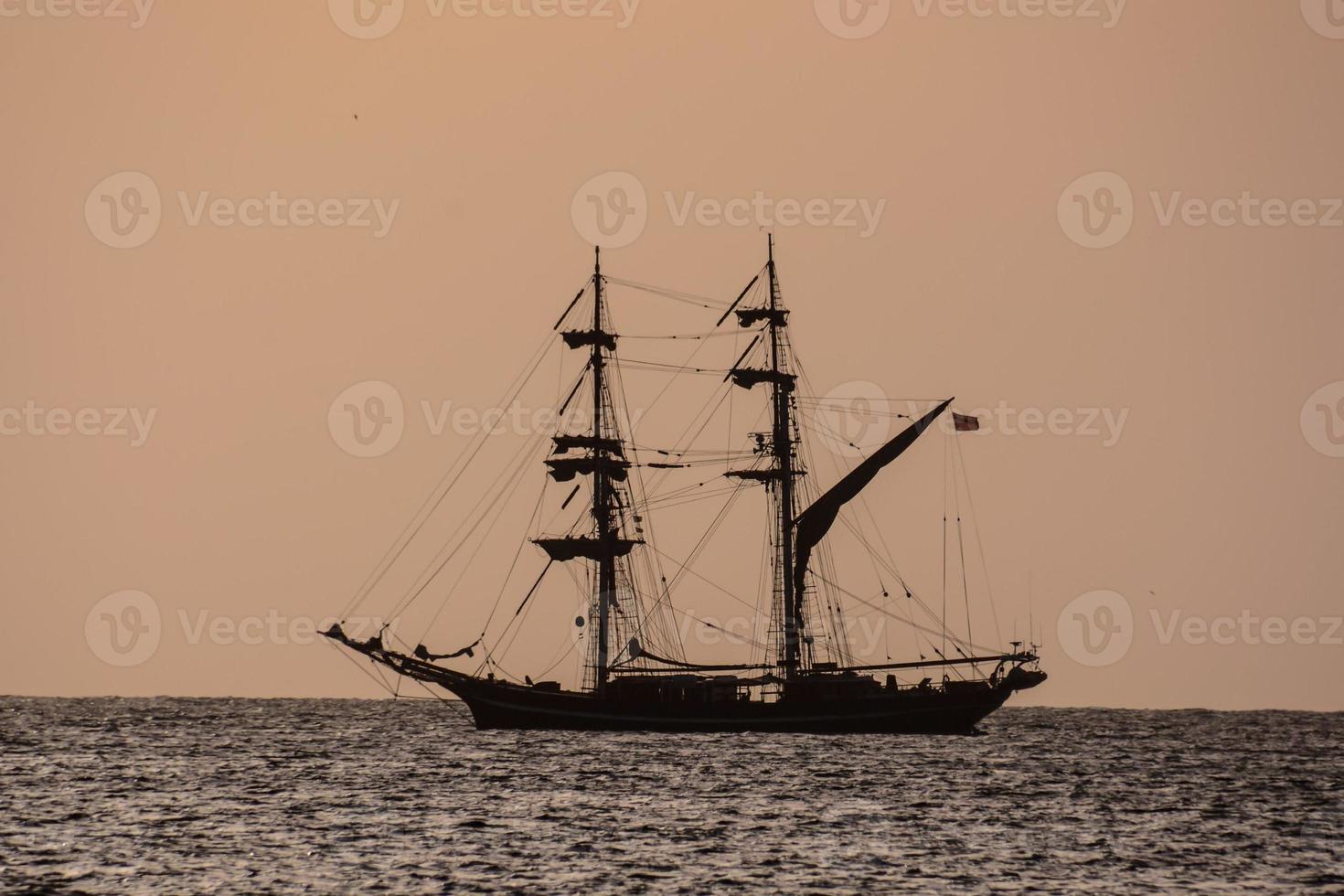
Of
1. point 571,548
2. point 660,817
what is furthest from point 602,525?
point 660,817

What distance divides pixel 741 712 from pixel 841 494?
42.3ft

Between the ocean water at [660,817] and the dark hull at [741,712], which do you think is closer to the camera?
the ocean water at [660,817]

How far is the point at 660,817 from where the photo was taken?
66188 millimetres

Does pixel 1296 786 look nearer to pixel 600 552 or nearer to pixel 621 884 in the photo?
pixel 600 552

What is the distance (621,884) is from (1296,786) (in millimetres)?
46028

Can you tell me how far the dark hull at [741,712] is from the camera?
106m

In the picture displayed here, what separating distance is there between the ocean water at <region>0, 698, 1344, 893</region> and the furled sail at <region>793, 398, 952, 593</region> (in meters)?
10.8

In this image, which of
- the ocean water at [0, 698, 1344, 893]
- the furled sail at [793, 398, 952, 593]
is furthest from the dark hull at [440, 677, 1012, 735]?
the furled sail at [793, 398, 952, 593]

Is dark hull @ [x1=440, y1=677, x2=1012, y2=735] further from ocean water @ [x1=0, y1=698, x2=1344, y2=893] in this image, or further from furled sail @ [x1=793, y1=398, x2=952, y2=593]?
furled sail @ [x1=793, y1=398, x2=952, y2=593]

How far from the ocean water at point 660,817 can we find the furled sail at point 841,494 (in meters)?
10.8

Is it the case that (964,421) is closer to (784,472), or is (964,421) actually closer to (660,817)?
(784,472)

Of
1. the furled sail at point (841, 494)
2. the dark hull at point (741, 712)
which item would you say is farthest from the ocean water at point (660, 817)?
the furled sail at point (841, 494)

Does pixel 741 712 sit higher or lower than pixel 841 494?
lower

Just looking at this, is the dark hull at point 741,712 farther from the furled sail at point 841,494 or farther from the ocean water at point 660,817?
the furled sail at point 841,494
